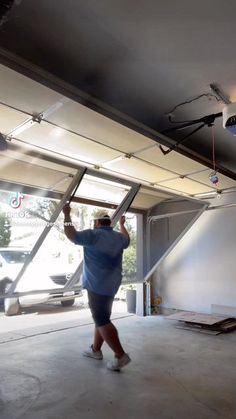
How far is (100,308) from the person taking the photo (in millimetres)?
2754

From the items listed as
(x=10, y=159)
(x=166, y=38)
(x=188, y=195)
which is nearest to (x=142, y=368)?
(x=10, y=159)

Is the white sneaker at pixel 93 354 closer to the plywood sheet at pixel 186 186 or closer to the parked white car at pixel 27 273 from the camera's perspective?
the parked white car at pixel 27 273

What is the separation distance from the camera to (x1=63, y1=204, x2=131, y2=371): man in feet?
8.88

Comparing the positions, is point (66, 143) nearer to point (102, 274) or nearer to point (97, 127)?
point (97, 127)

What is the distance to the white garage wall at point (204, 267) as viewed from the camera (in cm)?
492

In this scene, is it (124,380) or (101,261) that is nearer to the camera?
(124,380)

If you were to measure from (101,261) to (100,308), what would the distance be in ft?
1.38

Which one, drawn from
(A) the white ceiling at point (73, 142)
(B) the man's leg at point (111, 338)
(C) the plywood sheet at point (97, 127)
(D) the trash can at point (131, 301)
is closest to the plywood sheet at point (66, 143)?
(A) the white ceiling at point (73, 142)

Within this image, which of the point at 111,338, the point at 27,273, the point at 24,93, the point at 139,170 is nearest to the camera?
the point at 24,93

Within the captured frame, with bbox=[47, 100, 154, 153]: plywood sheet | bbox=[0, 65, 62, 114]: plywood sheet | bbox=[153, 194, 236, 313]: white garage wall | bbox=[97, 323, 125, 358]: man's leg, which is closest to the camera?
bbox=[0, 65, 62, 114]: plywood sheet

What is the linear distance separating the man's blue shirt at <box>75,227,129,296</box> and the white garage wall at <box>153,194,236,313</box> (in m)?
2.71

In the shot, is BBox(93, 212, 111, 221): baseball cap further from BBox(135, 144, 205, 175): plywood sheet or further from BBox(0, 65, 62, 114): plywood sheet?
BBox(0, 65, 62, 114): plywood sheet

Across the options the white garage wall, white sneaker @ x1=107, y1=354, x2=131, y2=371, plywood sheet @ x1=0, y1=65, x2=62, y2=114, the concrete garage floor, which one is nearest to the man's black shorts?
white sneaker @ x1=107, y1=354, x2=131, y2=371

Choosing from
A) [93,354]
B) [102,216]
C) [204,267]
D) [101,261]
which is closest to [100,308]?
[101,261]
